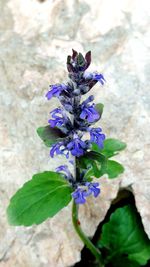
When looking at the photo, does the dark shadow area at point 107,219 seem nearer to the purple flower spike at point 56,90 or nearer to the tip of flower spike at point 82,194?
the tip of flower spike at point 82,194

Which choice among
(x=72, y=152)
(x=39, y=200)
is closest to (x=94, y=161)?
(x=72, y=152)

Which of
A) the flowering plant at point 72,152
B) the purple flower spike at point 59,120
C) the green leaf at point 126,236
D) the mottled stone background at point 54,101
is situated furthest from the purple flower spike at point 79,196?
the green leaf at point 126,236

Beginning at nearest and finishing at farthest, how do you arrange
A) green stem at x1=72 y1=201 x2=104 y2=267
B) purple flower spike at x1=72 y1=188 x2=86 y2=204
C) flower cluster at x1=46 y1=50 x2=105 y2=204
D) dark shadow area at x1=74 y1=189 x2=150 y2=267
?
1. flower cluster at x1=46 y1=50 x2=105 y2=204
2. purple flower spike at x1=72 y1=188 x2=86 y2=204
3. green stem at x1=72 y1=201 x2=104 y2=267
4. dark shadow area at x1=74 y1=189 x2=150 y2=267

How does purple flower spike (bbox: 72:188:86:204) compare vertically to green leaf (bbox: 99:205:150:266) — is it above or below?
above

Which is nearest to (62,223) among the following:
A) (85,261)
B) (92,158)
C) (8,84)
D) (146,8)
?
(85,261)

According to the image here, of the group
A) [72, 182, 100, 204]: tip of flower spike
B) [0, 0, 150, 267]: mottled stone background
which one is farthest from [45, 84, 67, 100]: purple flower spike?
[0, 0, 150, 267]: mottled stone background

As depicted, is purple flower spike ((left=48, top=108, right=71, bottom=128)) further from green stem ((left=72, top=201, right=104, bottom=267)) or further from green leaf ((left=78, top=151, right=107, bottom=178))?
green stem ((left=72, top=201, right=104, bottom=267))
